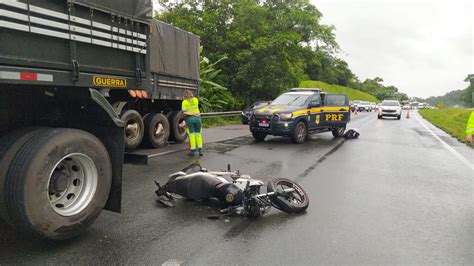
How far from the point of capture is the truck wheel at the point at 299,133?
12101 millimetres

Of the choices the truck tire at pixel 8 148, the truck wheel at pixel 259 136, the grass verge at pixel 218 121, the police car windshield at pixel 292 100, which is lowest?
the truck wheel at pixel 259 136

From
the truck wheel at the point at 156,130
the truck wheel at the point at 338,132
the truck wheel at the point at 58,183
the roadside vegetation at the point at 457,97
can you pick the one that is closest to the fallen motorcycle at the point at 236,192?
the truck wheel at the point at 58,183

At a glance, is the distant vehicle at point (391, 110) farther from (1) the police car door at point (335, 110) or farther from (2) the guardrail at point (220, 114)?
(1) the police car door at point (335, 110)

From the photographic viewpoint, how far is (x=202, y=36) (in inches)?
1046

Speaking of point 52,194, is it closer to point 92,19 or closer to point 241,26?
point 92,19

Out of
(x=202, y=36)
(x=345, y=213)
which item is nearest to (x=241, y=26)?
(x=202, y=36)

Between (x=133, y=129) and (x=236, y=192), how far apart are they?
5611mm

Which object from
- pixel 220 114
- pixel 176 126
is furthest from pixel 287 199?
pixel 220 114

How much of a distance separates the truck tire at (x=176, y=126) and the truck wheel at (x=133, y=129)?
5.22ft

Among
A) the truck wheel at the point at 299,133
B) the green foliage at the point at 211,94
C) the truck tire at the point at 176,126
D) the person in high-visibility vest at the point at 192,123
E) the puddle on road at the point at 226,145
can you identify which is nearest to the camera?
the person in high-visibility vest at the point at 192,123

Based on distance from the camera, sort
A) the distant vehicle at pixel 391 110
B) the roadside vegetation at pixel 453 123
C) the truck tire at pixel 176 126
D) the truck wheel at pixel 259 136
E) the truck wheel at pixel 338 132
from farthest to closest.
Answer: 1. the distant vehicle at pixel 391 110
2. the roadside vegetation at pixel 453 123
3. the truck wheel at pixel 338 132
4. the truck wheel at pixel 259 136
5. the truck tire at pixel 176 126

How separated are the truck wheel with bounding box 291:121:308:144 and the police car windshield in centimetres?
77

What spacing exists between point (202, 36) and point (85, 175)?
23942 mm

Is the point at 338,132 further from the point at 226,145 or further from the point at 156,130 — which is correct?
the point at 156,130
